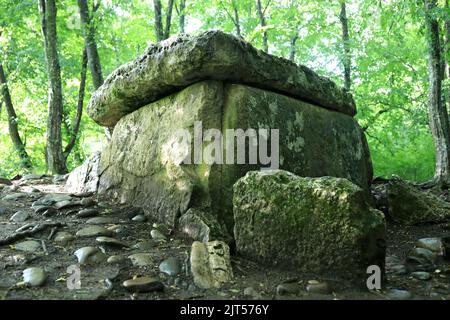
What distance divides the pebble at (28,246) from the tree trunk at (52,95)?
3.74 m

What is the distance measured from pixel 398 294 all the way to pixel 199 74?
2.04 metres

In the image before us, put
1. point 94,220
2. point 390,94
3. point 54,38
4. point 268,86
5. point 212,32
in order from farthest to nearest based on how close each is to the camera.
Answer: point 390,94
point 54,38
point 268,86
point 94,220
point 212,32

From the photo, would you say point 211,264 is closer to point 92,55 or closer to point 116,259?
point 116,259

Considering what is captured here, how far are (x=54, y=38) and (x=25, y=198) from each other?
350cm

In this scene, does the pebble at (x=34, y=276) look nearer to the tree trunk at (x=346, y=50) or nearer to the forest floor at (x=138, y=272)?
the forest floor at (x=138, y=272)

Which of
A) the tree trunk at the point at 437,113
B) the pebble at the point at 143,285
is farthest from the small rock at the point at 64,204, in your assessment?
the tree trunk at the point at 437,113

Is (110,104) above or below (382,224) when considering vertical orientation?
above

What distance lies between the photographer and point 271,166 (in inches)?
127

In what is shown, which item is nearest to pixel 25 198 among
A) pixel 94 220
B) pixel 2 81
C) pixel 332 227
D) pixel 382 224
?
pixel 94 220

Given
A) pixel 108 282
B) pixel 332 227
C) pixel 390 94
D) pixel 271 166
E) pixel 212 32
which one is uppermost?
pixel 390 94

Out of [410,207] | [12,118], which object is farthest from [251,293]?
[12,118]

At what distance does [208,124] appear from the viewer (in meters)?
3.07

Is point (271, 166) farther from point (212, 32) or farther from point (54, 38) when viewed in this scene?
point (54, 38)

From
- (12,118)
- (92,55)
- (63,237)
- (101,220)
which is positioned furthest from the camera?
(12,118)
